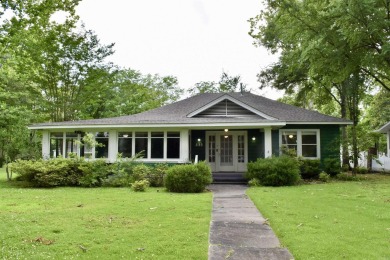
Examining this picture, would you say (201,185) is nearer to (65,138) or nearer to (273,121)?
(273,121)

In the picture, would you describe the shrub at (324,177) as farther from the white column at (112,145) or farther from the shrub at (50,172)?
the shrub at (50,172)

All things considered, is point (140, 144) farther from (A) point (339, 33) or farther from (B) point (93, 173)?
(A) point (339, 33)

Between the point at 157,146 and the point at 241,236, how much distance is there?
11.0 meters

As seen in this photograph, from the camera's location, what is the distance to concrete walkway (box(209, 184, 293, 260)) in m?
4.95

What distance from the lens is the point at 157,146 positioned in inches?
651

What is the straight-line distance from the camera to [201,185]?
41.0ft

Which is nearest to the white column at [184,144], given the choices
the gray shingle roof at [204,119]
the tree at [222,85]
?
the gray shingle roof at [204,119]

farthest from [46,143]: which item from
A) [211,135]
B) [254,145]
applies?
[254,145]

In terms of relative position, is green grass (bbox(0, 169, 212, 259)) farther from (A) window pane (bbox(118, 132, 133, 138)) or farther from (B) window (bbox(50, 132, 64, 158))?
(B) window (bbox(50, 132, 64, 158))

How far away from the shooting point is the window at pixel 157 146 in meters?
16.5

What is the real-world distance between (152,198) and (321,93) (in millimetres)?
18139

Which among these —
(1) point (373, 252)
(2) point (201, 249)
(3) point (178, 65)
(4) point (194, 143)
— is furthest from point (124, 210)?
(3) point (178, 65)

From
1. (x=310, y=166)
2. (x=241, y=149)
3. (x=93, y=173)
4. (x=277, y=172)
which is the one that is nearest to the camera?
(x=277, y=172)

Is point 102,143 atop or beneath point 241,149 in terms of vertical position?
atop
